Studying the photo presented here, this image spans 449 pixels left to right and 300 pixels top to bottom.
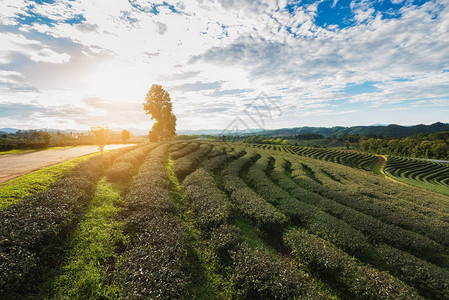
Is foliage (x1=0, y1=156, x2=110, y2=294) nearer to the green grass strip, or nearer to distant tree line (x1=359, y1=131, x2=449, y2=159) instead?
the green grass strip

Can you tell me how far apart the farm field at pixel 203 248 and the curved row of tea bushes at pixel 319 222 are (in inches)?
2.9

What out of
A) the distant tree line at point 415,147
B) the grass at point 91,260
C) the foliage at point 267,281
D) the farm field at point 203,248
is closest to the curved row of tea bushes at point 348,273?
the farm field at point 203,248

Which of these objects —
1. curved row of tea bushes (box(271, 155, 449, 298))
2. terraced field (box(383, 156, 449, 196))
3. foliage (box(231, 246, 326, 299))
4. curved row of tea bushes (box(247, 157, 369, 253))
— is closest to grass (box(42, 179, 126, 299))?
foliage (box(231, 246, 326, 299))

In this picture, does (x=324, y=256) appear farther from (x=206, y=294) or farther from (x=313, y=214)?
(x=206, y=294)

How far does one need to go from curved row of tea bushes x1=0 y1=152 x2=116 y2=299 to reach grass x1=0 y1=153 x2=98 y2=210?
2.52 ft

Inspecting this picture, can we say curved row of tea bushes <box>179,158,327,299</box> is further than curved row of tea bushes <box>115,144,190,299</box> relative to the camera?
Yes

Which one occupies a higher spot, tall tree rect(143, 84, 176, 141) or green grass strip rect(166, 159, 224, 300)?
tall tree rect(143, 84, 176, 141)

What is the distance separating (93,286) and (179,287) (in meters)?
3.36

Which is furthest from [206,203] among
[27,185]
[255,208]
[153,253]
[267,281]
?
[27,185]

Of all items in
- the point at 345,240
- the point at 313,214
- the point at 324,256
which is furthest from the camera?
the point at 313,214

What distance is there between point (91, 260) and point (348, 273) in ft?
36.3

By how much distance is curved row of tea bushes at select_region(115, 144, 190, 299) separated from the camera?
5.66m

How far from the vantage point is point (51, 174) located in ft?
44.0

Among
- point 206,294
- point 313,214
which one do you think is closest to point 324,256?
point 313,214
